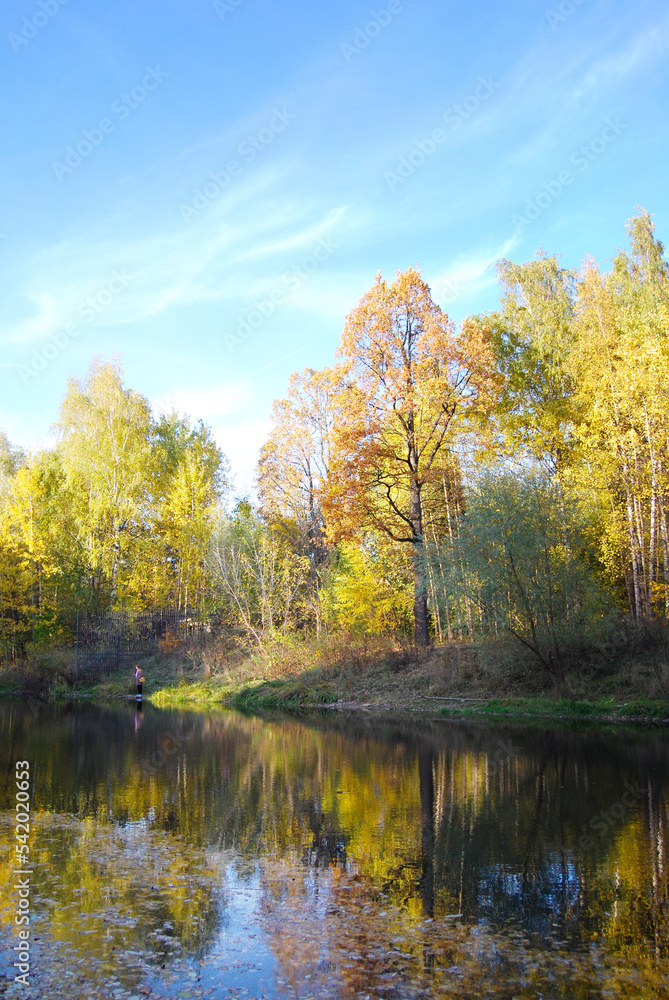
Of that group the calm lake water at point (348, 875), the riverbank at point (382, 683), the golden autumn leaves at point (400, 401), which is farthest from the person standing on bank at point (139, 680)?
the calm lake water at point (348, 875)

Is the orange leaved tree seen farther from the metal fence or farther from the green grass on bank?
the metal fence

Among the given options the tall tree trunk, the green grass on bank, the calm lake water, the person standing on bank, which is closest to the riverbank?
the green grass on bank

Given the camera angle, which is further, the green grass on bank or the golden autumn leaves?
the golden autumn leaves

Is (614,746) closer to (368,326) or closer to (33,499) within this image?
(368,326)

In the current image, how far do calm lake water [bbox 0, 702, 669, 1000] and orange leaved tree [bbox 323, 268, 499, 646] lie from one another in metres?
12.7

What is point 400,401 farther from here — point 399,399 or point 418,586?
point 418,586

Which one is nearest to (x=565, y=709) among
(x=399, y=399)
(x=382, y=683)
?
(x=382, y=683)

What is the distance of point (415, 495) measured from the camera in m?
27.0

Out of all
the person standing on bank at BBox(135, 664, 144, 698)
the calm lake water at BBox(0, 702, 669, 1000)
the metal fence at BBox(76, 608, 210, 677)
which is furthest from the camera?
the metal fence at BBox(76, 608, 210, 677)

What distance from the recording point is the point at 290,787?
39.6 ft

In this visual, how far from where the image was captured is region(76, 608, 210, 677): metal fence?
35812 mm

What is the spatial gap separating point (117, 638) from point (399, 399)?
788 inches

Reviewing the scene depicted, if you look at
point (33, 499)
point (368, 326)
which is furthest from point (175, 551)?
point (368, 326)

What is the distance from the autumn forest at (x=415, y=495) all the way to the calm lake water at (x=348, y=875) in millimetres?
7960
